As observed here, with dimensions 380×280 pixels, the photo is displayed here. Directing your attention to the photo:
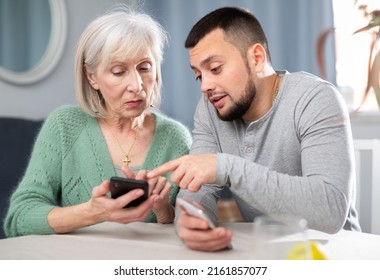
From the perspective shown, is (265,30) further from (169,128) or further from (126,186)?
(126,186)

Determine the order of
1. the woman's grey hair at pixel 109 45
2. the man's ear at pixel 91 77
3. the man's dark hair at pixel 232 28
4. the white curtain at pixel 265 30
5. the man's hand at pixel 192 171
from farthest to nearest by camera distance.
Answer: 1. the white curtain at pixel 265 30
2. the man's ear at pixel 91 77
3. the woman's grey hair at pixel 109 45
4. the man's dark hair at pixel 232 28
5. the man's hand at pixel 192 171

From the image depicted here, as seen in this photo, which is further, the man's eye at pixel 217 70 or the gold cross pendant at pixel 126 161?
the gold cross pendant at pixel 126 161

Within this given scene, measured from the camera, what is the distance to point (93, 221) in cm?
109

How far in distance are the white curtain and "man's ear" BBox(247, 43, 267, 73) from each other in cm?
108

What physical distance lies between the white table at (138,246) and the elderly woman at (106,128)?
0.64 ft

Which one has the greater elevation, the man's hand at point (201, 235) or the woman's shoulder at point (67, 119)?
the woman's shoulder at point (67, 119)

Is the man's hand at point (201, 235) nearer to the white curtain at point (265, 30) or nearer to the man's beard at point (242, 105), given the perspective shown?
the man's beard at point (242, 105)

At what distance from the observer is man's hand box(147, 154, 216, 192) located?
38.6 inches

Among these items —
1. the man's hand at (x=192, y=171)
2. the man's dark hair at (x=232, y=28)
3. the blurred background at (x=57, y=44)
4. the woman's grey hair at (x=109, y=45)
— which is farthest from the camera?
the blurred background at (x=57, y=44)

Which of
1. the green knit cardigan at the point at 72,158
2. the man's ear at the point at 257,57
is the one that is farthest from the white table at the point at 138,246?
the man's ear at the point at 257,57

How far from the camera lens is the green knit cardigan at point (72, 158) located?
1279 mm

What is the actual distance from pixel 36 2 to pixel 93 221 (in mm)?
1806

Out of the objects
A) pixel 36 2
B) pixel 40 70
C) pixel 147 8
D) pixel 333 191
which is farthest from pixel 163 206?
pixel 147 8

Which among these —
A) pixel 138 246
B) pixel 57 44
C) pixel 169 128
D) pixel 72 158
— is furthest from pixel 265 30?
pixel 138 246
